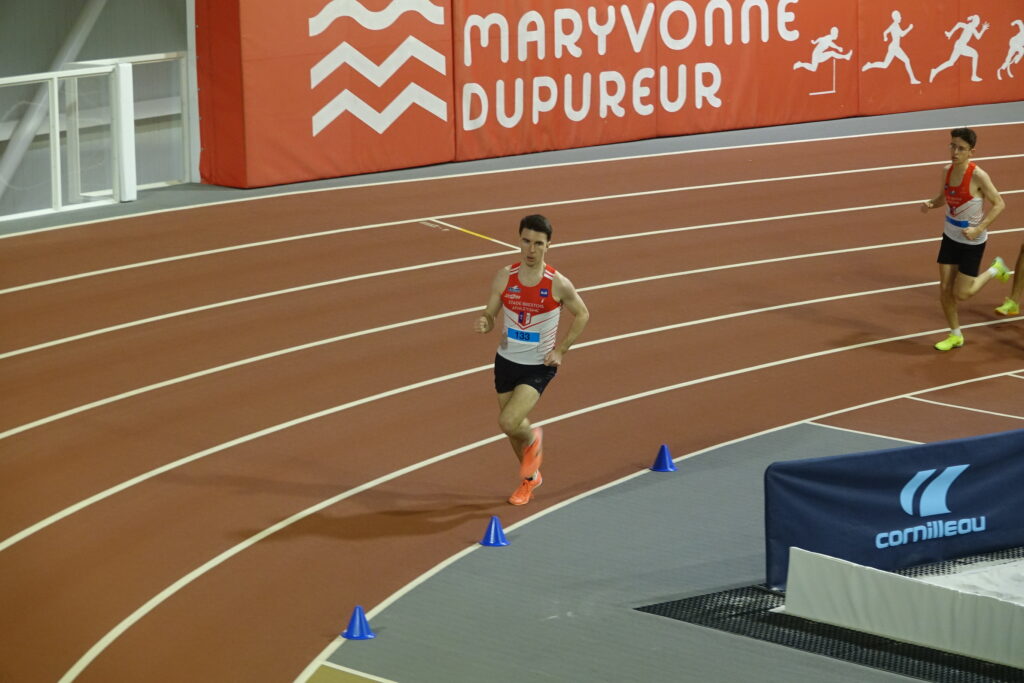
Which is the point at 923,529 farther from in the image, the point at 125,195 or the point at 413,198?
the point at 125,195

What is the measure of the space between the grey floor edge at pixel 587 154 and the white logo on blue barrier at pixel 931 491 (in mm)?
11174

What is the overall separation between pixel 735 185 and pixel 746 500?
10173mm

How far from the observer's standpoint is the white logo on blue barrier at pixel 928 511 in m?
8.49

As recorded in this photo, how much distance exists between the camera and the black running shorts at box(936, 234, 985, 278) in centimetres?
1280

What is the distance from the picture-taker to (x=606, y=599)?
326 inches

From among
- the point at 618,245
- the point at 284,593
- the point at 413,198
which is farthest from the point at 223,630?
the point at 413,198

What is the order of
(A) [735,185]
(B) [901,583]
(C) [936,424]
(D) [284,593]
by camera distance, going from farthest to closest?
(A) [735,185] → (C) [936,424] → (D) [284,593] → (B) [901,583]

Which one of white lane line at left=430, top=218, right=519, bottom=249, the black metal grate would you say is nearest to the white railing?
white lane line at left=430, top=218, right=519, bottom=249

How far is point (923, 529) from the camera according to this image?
28.3 feet

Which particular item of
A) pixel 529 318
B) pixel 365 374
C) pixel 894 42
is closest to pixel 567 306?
pixel 529 318

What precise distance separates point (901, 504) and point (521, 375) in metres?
2.43

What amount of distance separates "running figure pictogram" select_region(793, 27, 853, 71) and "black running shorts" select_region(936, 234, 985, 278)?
35.5ft

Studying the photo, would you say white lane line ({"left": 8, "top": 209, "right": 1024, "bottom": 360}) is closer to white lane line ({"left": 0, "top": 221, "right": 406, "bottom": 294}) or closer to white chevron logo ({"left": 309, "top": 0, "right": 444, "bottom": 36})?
white lane line ({"left": 0, "top": 221, "right": 406, "bottom": 294})

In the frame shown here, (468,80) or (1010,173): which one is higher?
(468,80)
